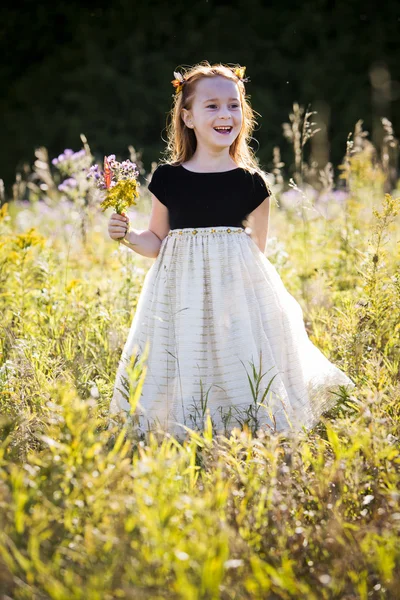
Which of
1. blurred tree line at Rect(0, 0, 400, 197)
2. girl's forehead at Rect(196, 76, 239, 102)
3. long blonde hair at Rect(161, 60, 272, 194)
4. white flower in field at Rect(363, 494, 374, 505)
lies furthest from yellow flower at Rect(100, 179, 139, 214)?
blurred tree line at Rect(0, 0, 400, 197)

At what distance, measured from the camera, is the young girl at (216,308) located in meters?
2.32

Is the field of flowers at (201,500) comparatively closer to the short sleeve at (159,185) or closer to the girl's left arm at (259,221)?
the girl's left arm at (259,221)

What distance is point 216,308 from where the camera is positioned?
2.34m

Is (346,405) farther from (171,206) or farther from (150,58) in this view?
(150,58)

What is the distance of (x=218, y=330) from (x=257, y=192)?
1.87 ft

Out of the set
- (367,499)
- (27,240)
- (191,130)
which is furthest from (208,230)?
(367,499)

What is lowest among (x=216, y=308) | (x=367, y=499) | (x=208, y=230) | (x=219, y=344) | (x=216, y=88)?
A: (x=367, y=499)

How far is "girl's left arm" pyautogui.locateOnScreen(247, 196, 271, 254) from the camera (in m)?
2.52

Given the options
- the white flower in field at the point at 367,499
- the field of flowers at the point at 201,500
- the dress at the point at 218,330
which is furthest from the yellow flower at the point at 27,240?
the white flower in field at the point at 367,499

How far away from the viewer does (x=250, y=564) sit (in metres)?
1.46

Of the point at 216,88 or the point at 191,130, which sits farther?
the point at 191,130

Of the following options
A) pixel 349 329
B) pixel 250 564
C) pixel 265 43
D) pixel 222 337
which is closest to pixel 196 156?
pixel 222 337

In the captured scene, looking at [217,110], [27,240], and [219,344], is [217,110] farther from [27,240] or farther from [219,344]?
[27,240]

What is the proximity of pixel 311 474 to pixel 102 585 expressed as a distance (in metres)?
0.78
